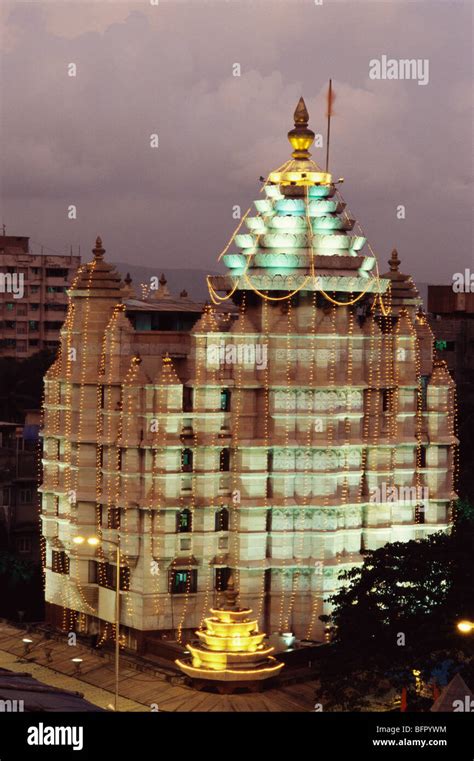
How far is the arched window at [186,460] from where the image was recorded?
6519 centimetres

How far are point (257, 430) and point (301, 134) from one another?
9.90 m

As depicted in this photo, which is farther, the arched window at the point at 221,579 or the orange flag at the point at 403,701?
the arched window at the point at 221,579

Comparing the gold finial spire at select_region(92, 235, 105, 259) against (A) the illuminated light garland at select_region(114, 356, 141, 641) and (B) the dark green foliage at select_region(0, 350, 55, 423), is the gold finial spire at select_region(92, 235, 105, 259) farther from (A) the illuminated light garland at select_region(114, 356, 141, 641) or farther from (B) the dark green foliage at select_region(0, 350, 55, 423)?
(B) the dark green foliage at select_region(0, 350, 55, 423)

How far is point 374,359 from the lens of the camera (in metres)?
66.8

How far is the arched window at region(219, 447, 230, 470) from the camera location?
6568cm

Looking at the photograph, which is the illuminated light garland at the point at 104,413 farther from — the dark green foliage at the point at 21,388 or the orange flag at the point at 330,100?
the dark green foliage at the point at 21,388

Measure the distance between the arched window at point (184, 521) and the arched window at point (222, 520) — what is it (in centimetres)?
94

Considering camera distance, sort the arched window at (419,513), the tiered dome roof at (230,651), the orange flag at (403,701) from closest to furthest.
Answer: the orange flag at (403,701)
the tiered dome roof at (230,651)
the arched window at (419,513)

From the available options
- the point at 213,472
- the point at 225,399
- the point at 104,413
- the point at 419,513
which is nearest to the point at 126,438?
the point at 104,413


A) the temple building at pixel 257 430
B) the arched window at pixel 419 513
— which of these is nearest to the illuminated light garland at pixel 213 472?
the temple building at pixel 257 430

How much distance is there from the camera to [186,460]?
214ft

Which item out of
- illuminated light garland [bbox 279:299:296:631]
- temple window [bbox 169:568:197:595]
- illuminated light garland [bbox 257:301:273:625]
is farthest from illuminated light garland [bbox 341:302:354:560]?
temple window [bbox 169:568:197:595]
